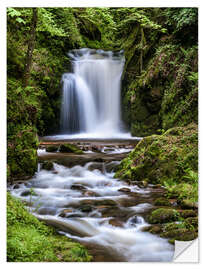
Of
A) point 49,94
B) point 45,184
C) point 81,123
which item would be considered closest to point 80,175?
point 45,184

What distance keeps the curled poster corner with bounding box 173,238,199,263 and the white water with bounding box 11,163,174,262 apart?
0.07 metres

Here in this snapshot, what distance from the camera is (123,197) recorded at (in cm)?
419

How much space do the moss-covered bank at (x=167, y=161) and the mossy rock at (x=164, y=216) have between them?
0.76 meters

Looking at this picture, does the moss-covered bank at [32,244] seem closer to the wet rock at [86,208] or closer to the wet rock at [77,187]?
the wet rock at [86,208]

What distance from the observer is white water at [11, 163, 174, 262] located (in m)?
2.81

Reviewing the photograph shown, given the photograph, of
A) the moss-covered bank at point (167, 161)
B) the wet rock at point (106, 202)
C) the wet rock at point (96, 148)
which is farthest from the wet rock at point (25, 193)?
the wet rock at point (96, 148)

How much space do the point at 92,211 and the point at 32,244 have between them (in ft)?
4.23

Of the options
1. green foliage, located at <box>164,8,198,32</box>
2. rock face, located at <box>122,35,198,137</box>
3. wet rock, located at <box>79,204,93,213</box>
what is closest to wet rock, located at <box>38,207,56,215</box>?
wet rock, located at <box>79,204,93,213</box>

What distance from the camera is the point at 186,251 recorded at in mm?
2764

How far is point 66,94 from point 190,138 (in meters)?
7.24

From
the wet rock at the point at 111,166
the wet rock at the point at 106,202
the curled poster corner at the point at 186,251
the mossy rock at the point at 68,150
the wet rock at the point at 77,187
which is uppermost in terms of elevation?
the mossy rock at the point at 68,150

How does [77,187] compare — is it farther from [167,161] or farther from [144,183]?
[167,161]

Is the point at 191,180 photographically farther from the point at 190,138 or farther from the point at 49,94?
the point at 49,94

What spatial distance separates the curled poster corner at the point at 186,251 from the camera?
8.87ft
